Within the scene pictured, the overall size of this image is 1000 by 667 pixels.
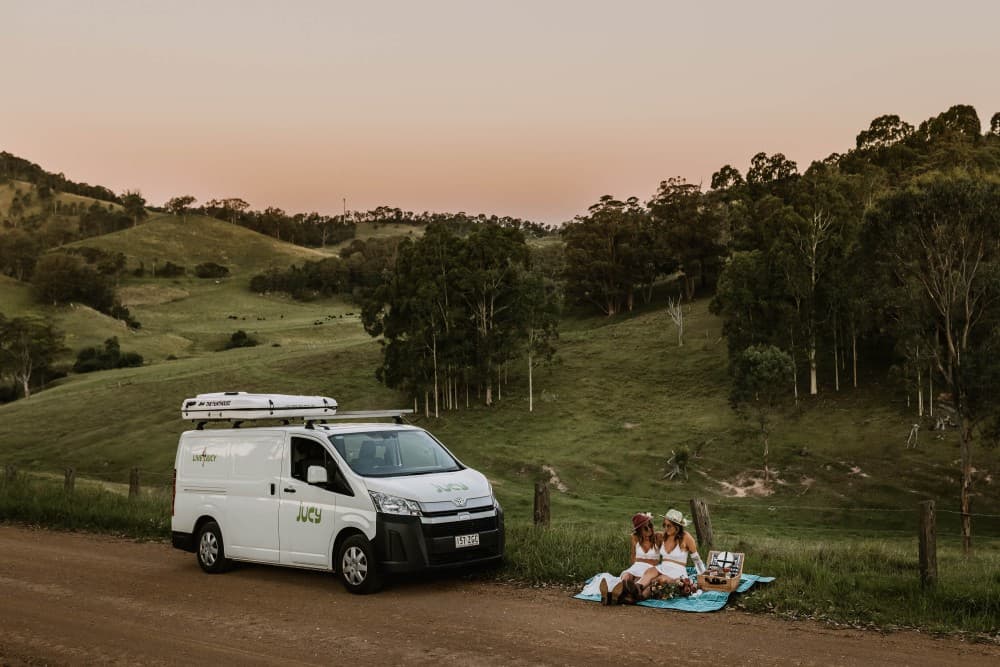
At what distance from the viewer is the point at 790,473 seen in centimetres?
5641

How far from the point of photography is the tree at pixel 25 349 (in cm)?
10781

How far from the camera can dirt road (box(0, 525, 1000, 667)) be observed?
925 cm

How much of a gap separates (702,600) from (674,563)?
684 millimetres

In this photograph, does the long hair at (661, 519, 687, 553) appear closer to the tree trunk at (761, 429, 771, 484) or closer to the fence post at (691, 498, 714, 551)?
the fence post at (691, 498, 714, 551)

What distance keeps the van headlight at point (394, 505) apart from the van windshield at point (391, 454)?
64cm

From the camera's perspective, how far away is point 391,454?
13.9 meters

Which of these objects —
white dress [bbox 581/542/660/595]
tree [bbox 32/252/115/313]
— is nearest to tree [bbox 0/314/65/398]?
tree [bbox 32/252/115/313]

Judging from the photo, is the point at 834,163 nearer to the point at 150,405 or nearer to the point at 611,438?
the point at 611,438

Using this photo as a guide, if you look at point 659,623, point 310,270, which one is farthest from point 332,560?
point 310,270

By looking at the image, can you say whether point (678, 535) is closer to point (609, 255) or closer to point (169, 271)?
point (609, 255)

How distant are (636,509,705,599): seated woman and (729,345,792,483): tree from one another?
49374 mm

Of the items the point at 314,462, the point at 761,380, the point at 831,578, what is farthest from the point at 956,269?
the point at 314,462

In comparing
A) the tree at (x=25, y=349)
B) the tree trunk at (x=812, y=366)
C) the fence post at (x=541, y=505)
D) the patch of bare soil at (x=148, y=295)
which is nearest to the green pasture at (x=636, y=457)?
the fence post at (x=541, y=505)

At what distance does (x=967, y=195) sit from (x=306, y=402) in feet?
143
